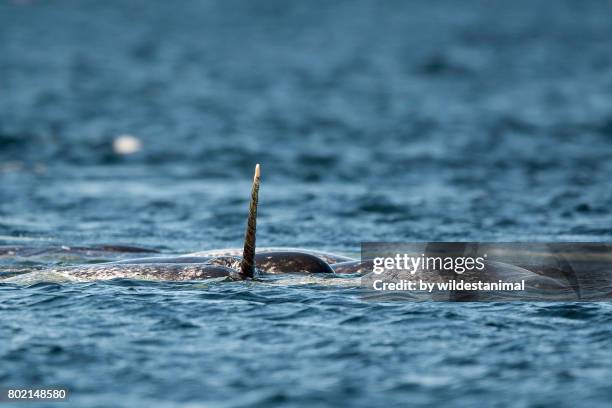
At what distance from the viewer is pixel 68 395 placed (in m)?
10.6

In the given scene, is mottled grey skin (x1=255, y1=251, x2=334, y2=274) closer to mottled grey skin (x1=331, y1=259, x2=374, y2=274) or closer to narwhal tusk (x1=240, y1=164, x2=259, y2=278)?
mottled grey skin (x1=331, y1=259, x2=374, y2=274)

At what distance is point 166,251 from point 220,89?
114 feet

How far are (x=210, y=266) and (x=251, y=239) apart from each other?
153cm

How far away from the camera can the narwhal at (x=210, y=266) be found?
15.3 m

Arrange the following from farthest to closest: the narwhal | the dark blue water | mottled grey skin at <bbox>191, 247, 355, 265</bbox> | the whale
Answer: mottled grey skin at <bbox>191, 247, 355, 265</bbox>
the narwhal
the whale
the dark blue water

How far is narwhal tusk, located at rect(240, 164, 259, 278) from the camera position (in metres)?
13.8

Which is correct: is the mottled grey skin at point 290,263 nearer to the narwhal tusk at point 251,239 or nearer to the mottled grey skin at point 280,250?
the mottled grey skin at point 280,250

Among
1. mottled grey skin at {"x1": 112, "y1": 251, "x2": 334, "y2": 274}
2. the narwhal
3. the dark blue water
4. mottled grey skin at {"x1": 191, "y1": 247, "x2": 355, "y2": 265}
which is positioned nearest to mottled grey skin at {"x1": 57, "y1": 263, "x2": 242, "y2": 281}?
the narwhal

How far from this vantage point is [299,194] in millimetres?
27516

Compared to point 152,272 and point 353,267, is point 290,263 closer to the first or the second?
point 353,267

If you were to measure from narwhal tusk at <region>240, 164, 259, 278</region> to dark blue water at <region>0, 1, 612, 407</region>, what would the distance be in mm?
311

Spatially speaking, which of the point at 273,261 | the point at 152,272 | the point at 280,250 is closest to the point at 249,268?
the point at 273,261

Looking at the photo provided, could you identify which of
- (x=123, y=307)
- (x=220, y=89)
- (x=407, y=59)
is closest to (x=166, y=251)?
(x=123, y=307)

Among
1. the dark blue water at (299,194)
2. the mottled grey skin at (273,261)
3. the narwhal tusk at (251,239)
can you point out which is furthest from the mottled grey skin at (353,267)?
the narwhal tusk at (251,239)
